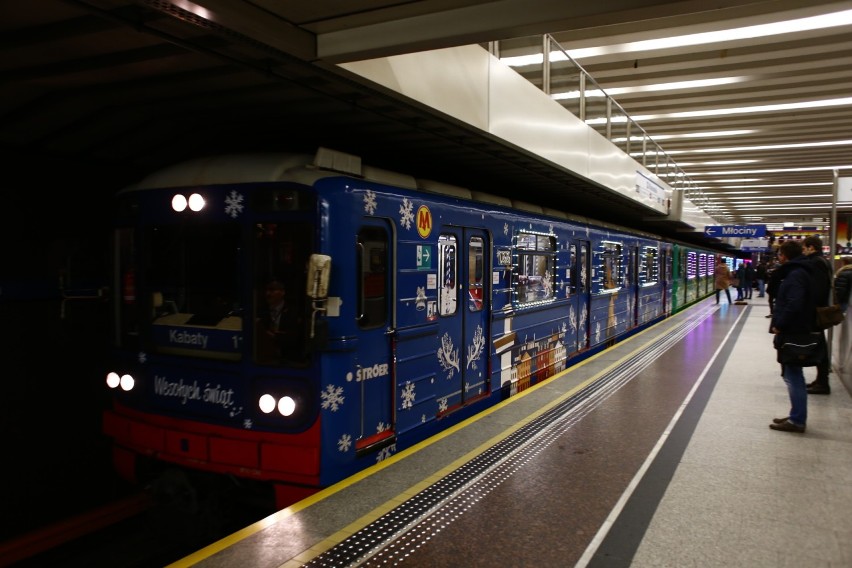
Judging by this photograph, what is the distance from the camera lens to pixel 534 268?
718 centimetres

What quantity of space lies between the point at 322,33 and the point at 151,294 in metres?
2.17

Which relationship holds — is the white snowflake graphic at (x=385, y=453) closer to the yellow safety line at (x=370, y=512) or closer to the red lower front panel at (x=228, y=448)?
the yellow safety line at (x=370, y=512)

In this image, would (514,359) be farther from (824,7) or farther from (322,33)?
(824,7)

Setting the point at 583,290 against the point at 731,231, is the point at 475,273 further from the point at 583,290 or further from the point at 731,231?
the point at 731,231

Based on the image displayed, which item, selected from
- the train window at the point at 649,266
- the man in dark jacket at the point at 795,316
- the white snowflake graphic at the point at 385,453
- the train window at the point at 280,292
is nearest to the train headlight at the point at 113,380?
the train window at the point at 280,292

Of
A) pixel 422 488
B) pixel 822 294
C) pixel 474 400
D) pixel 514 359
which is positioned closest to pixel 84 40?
pixel 422 488

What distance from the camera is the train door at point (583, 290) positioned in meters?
8.84

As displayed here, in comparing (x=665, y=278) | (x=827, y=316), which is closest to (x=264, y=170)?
(x=827, y=316)

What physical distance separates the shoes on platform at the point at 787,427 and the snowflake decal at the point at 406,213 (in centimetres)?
373

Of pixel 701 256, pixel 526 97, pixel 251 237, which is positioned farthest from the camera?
pixel 701 256

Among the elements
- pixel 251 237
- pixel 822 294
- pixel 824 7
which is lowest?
pixel 822 294

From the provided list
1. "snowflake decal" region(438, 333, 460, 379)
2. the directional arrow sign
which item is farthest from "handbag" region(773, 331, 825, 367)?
the directional arrow sign

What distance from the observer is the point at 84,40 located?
10.8ft

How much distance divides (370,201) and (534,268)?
348cm
